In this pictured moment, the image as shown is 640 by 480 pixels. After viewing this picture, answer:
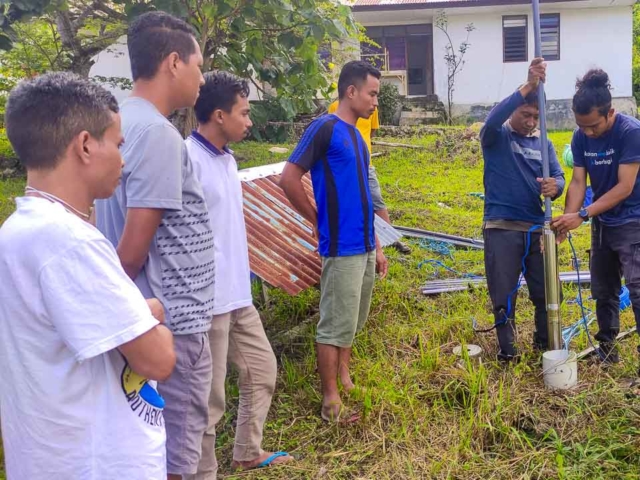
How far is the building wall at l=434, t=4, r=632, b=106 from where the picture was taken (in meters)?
18.1

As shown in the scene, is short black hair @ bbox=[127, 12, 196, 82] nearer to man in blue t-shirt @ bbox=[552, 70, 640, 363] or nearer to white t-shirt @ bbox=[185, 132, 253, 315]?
white t-shirt @ bbox=[185, 132, 253, 315]

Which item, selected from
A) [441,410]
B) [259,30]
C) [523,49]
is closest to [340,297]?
[441,410]

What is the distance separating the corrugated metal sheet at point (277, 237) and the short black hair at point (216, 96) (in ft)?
3.82

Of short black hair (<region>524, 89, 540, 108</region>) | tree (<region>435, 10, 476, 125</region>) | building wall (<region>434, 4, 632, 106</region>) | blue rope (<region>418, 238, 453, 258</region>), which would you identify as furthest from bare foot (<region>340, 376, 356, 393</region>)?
building wall (<region>434, 4, 632, 106</region>)

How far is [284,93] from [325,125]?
211 centimetres

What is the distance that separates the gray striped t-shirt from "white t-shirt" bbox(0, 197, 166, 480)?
1.90 ft

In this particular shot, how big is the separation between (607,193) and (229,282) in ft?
7.58

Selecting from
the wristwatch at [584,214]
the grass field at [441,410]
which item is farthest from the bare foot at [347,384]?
the wristwatch at [584,214]

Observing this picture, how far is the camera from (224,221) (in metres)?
2.57

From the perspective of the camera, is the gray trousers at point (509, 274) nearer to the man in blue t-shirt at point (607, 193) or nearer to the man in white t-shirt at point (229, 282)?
the man in blue t-shirt at point (607, 193)

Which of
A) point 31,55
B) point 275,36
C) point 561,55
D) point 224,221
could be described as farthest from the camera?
point 561,55

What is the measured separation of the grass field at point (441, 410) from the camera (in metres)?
2.94

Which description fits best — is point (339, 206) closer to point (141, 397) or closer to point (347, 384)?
point (347, 384)

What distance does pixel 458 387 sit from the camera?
351cm
